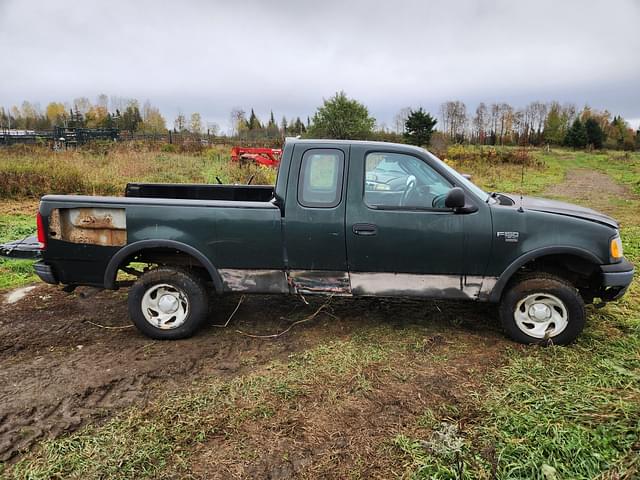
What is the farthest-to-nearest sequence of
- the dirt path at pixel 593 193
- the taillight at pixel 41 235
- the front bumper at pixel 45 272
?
→ the dirt path at pixel 593 193 < the front bumper at pixel 45 272 < the taillight at pixel 41 235

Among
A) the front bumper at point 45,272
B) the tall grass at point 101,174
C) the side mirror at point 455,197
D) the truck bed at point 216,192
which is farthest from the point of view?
the tall grass at point 101,174

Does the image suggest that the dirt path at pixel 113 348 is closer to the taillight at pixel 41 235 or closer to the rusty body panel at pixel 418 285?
the rusty body panel at pixel 418 285

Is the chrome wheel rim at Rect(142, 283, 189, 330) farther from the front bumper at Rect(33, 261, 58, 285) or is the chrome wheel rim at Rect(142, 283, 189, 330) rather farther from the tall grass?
the tall grass

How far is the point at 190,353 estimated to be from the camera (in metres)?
4.14

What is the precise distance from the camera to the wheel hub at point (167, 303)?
4422 mm

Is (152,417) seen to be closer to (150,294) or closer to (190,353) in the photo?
(190,353)

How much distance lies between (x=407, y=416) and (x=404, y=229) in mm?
1632

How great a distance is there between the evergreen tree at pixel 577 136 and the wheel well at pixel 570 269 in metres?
57.5

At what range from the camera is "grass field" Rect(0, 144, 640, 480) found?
8.66 feet

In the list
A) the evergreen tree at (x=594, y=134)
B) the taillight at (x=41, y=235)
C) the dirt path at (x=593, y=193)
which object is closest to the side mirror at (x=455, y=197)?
the taillight at (x=41, y=235)

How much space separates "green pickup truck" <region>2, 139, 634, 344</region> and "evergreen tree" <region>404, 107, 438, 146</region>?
123 ft

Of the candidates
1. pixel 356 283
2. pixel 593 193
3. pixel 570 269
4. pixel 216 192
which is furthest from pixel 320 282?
pixel 593 193

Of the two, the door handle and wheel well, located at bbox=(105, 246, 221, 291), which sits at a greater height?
the door handle

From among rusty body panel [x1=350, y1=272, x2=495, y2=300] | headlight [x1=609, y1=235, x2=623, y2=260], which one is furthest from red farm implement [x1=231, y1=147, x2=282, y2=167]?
headlight [x1=609, y1=235, x2=623, y2=260]
